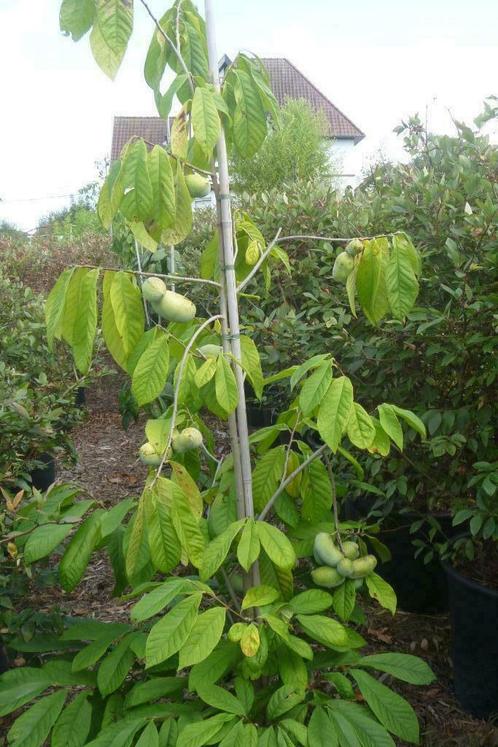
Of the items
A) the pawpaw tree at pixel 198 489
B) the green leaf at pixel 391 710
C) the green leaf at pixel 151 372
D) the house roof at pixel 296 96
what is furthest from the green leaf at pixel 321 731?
the house roof at pixel 296 96

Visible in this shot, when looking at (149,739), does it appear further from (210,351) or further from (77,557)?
(210,351)

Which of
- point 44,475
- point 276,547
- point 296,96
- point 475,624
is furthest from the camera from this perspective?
point 296,96

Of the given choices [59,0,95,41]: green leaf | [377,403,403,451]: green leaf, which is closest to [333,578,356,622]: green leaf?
[377,403,403,451]: green leaf

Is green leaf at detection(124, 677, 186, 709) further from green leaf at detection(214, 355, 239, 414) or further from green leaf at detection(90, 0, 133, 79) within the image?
green leaf at detection(90, 0, 133, 79)

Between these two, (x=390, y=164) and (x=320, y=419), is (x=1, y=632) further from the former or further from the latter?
(x=390, y=164)

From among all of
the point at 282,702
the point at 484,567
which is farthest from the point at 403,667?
the point at 484,567

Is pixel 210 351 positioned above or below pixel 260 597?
above

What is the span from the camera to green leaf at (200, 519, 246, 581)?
1292 millimetres

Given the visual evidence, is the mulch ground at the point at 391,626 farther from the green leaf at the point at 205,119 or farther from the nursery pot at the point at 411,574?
the green leaf at the point at 205,119

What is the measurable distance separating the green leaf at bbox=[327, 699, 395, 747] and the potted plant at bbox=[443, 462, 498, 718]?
72 cm

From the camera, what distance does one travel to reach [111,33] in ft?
3.79

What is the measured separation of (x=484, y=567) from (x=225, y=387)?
1449 millimetres

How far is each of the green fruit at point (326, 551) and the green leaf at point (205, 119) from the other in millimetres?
888

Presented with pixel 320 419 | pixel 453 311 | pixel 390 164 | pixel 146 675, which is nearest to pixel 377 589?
pixel 320 419
